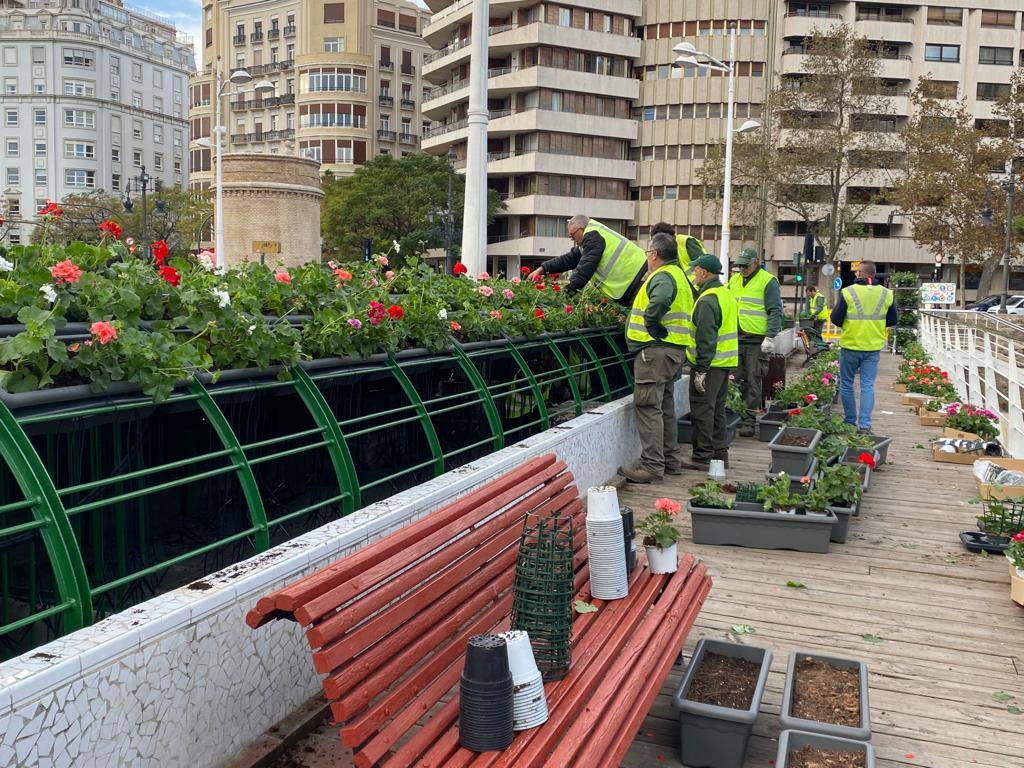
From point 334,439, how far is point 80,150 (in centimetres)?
11827

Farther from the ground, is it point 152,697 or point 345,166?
point 345,166

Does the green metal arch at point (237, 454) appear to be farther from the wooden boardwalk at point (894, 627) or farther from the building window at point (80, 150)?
the building window at point (80, 150)

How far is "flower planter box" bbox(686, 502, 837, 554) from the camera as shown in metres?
7.04

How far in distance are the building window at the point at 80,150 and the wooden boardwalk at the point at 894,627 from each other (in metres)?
115

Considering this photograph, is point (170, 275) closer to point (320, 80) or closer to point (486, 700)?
point (486, 700)

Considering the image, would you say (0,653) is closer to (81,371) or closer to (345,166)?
(81,371)

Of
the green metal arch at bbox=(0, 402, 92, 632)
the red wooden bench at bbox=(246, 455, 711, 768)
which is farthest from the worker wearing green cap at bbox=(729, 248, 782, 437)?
the green metal arch at bbox=(0, 402, 92, 632)

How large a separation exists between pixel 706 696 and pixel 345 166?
280ft

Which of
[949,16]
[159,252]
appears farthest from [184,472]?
[949,16]

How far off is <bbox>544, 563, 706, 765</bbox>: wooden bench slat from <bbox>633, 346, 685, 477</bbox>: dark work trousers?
14.1 feet

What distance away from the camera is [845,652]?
5.21 m

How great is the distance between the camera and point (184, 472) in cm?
546

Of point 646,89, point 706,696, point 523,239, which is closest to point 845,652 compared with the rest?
point 706,696

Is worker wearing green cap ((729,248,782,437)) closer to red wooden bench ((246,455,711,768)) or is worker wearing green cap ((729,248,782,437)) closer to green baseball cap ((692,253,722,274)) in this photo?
green baseball cap ((692,253,722,274))
